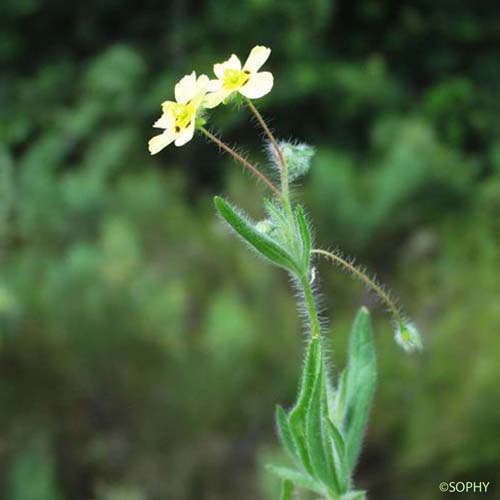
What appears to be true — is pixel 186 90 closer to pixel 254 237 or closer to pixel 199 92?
pixel 199 92

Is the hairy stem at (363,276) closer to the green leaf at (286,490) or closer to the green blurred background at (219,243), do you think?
the green leaf at (286,490)

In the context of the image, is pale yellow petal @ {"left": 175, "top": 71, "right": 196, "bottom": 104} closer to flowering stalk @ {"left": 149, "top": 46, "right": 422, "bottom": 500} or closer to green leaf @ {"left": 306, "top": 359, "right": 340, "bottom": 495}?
flowering stalk @ {"left": 149, "top": 46, "right": 422, "bottom": 500}

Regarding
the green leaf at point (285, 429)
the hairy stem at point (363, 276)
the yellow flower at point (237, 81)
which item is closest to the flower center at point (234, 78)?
the yellow flower at point (237, 81)

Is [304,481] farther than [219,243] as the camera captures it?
No

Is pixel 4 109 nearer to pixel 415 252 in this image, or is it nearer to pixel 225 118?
pixel 225 118

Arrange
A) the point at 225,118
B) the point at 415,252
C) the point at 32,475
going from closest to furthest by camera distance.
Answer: the point at 32,475, the point at 415,252, the point at 225,118

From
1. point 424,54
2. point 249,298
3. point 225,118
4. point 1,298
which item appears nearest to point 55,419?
point 1,298

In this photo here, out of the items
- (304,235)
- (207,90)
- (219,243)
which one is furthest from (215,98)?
(219,243)
